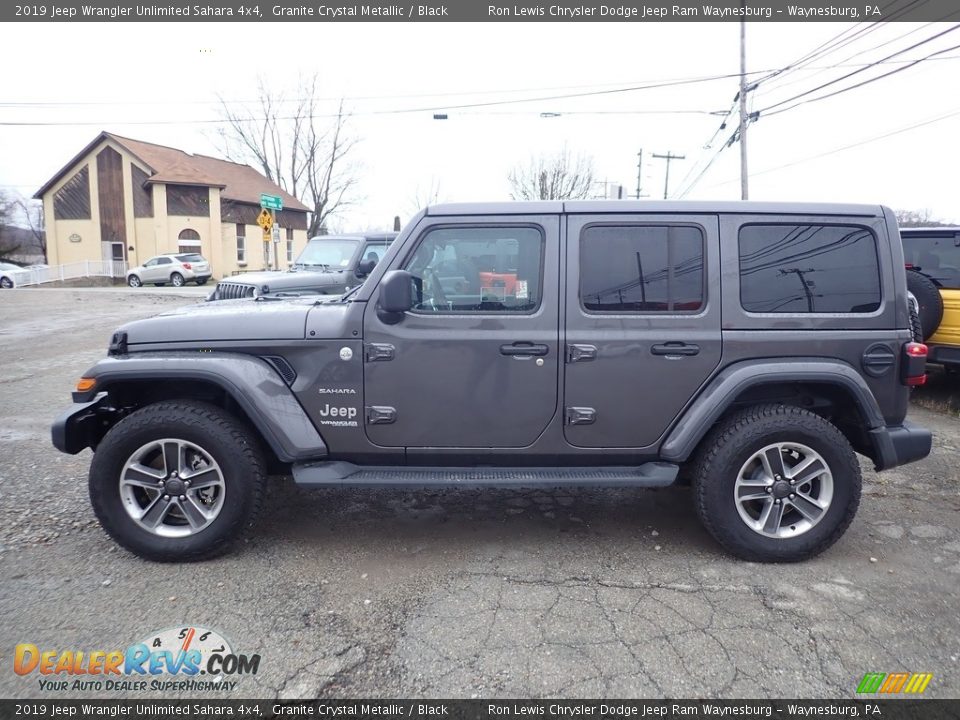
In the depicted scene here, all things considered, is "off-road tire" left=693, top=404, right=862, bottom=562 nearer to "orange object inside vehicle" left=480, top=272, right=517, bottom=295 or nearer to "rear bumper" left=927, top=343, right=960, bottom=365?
"orange object inside vehicle" left=480, top=272, right=517, bottom=295

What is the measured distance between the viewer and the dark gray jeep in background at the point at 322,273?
26.5ft

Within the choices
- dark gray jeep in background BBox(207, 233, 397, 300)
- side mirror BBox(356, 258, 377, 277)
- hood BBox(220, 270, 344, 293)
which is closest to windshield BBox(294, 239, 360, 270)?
dark gray jeep in background BBox(207, 233, 397, 300)

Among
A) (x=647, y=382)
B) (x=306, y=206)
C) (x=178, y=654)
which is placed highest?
(x=306, y=206)

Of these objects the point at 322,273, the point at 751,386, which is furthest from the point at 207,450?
the point at 322,273

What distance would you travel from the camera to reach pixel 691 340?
3.47 m

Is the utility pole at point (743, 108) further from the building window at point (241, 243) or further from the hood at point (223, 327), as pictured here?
the building window at point (241, 243)

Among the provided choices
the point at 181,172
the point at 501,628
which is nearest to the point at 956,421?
the point at 501,628

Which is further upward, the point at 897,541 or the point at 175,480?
the point at 175,480

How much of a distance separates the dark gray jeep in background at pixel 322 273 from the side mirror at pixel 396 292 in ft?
13.7

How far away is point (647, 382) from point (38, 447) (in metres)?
5.22

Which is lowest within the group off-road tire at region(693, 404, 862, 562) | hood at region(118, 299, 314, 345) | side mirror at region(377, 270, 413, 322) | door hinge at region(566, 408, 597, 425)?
off-road tire at region(693, 404, 862, 562)

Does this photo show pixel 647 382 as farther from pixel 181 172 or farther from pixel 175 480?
pixel 181 172

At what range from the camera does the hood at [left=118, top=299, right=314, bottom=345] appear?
137 inches

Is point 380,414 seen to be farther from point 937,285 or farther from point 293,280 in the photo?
point 937,285
